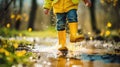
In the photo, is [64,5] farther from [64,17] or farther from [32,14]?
[32,14]

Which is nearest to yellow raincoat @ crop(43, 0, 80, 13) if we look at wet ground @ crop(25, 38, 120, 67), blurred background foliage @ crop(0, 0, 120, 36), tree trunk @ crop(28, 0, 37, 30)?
wet ground @ crop(25, 38, 120, 67)

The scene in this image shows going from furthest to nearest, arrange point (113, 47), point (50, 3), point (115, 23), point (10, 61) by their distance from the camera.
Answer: point (115, 23)
point (113, 47)
point (50, 3)
point (10, 61)

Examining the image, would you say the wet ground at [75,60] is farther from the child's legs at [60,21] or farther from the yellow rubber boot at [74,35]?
the child's legs at [60,21]

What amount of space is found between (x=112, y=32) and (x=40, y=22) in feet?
5.41

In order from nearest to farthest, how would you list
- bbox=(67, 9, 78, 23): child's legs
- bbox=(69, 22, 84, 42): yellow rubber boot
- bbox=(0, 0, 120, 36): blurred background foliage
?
bbox=(69, 22, 84, 42): yellow rubber boot < bbox=(67, 9, 78, 23): child's legs < bbox=(0, 0, 120, 36): blurred background foliage

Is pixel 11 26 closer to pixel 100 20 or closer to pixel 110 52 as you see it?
pixel 100 20

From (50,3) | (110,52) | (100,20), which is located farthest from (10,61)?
(100,20)

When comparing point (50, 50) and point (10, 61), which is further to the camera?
point (50, 50)

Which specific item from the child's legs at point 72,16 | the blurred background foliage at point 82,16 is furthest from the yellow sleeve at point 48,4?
the blurred background foliage at point 82,16

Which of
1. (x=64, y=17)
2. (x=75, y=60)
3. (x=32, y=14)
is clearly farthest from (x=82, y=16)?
(x=75, y=60)

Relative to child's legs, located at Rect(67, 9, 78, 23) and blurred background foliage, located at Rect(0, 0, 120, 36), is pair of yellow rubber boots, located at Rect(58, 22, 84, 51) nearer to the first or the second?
child's legs, located at Rect(67, 9, 78, 23)

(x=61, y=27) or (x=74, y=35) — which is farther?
(x=61, y=27)

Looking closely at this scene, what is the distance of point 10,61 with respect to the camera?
3812mm

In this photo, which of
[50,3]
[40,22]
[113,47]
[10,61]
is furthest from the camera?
[40,22]
